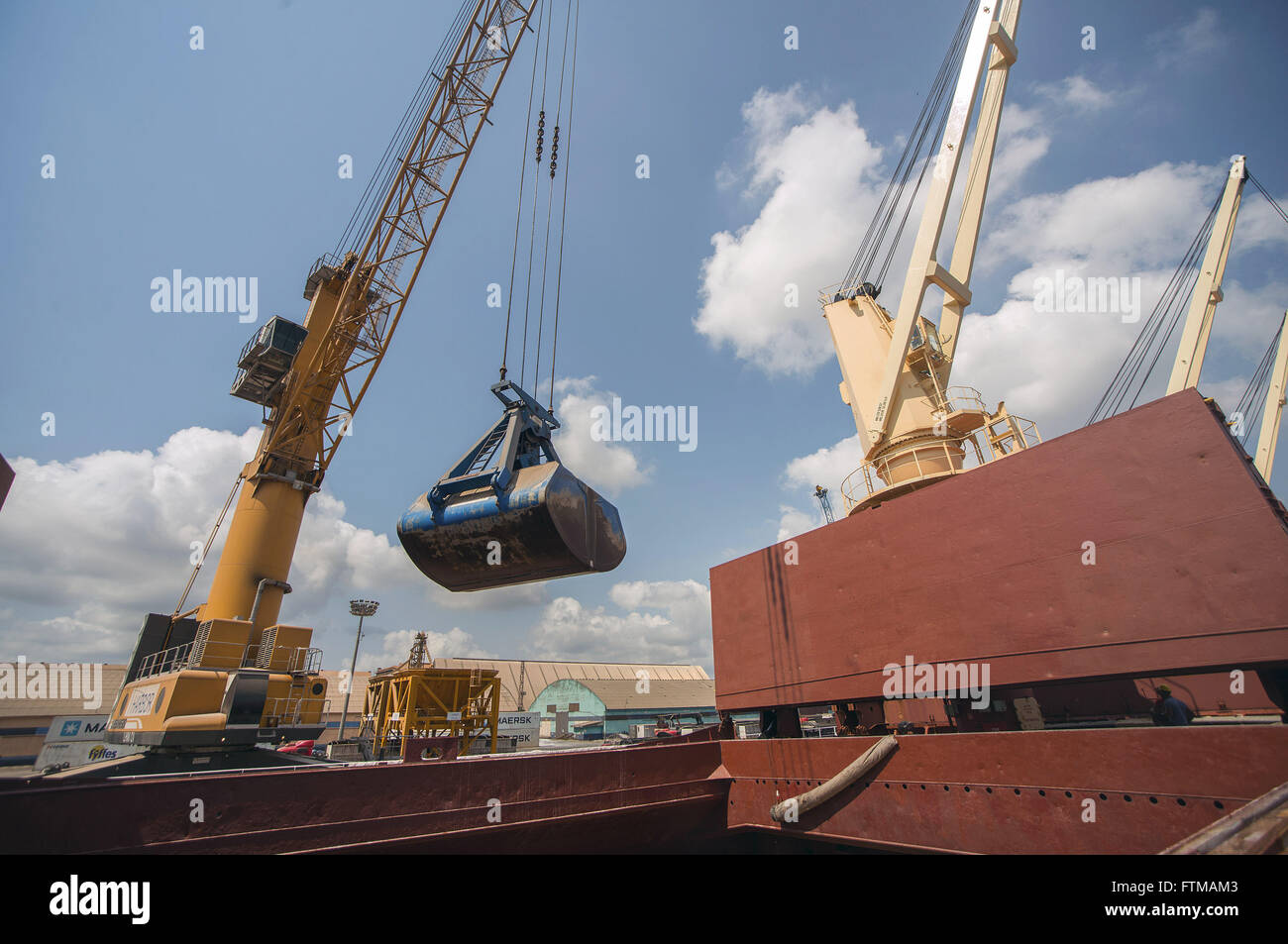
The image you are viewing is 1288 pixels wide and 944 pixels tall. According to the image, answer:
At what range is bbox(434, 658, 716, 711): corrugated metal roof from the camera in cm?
5019

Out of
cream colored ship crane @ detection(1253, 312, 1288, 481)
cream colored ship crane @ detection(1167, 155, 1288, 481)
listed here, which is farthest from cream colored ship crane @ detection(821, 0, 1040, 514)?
cream colored ship crane @ detection(1253, 312, 1288, 481)

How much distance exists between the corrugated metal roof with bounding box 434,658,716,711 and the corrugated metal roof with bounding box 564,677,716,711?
312mm

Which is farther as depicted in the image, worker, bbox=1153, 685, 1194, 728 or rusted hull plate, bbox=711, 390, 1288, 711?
worker, bbox=1153, 685, 1194, 728

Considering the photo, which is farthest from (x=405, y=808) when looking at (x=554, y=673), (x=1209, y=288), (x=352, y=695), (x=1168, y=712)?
(x=554, y=673)

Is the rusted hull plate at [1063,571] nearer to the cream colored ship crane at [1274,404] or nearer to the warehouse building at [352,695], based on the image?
the warehouse building at [352,695]

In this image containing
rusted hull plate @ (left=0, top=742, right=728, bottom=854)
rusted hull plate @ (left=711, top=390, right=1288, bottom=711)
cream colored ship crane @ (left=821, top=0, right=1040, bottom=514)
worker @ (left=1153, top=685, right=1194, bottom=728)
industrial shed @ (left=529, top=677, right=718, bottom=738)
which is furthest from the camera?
industrial shed @ (left=529, top=677, right=718, bottom=738)

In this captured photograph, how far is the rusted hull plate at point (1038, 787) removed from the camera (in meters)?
5.45

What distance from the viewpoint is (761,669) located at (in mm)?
10734

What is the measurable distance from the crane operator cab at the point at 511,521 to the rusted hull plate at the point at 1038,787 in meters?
4.64

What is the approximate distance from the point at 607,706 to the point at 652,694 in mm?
6287

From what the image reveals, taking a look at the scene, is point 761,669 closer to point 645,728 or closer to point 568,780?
point 568,780

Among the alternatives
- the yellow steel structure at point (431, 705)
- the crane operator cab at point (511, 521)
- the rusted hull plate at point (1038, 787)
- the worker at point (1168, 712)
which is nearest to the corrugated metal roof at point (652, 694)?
the yellow steel structure at point (431, 705)

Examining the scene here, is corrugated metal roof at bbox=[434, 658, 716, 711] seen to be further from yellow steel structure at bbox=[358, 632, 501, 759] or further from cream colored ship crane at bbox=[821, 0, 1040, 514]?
cream colored ship crane at bbox=[821, 0, 1040, 514]
